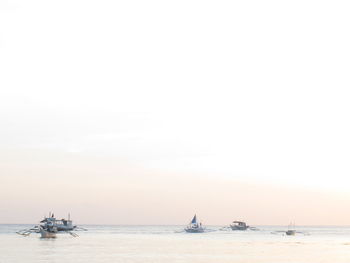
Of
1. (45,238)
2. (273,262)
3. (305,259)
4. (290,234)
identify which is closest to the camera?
(273,262)

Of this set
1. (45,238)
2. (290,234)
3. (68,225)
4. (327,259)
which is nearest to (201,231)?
(290,234)

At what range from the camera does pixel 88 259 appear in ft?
247

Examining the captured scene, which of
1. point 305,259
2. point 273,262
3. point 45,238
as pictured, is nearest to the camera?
point 273,262

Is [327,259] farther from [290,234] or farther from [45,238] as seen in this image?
[290,234]

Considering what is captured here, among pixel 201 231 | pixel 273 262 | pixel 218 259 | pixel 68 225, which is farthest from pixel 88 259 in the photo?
pixel 201 231

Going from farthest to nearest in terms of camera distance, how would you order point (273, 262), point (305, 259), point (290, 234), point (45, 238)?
point (290, 234), point (45, 238), point (305, 259), point (273, 262)

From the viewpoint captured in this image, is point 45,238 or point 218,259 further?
point 45,238

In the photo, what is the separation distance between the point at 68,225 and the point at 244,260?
330 feet

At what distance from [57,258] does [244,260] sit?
946 inches

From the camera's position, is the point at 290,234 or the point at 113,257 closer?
the point at 113,257

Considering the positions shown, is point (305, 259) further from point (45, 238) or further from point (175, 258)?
point (45, 238)

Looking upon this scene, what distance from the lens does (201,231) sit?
19900cm

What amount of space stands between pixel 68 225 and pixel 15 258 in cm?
9468

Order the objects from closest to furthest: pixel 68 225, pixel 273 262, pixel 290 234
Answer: pixel 273 262, pixel 68 225, pixel 290 234
